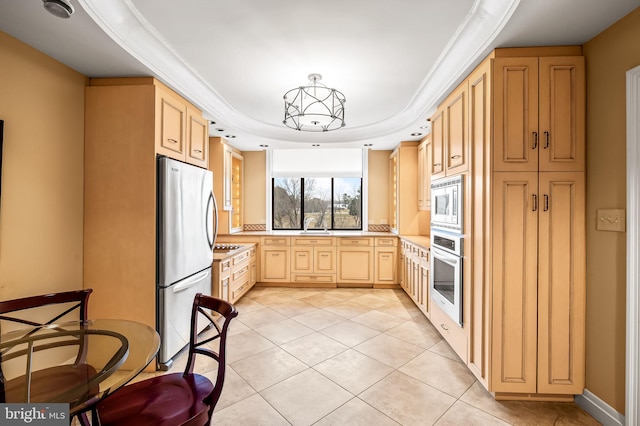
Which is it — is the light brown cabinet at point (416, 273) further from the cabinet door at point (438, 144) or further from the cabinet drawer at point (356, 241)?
the cabinet door at point (438, 144)

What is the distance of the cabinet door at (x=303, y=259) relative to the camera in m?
5.04

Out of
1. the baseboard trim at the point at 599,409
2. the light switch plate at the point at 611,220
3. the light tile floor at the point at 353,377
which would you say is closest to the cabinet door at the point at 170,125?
the light tile floor at the point at 353,377

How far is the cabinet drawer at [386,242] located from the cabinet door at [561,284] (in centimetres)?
284

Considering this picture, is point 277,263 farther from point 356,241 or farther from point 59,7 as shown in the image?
point 59,7

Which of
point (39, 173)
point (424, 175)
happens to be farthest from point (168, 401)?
point (424, 175)

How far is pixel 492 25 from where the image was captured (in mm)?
1908

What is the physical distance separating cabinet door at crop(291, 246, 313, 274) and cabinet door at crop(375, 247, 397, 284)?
3.68 ft

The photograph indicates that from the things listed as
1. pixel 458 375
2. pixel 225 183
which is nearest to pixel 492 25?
pixel 458 375

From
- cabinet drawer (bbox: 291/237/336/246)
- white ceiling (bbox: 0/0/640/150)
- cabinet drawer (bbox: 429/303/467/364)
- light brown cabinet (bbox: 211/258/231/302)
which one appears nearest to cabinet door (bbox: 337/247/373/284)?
cabinet drawer (bbox: 291/237/336/246)

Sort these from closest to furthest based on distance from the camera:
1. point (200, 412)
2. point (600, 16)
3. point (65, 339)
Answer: point (200, 412)
point (65, 339)
point (600, 16)

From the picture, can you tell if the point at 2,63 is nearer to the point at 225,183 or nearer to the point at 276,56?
the point at 276,56

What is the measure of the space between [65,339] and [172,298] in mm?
1074

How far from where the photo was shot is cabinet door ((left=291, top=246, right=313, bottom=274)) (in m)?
5.04

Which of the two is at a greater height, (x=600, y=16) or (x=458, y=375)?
(x=600, y=16)
